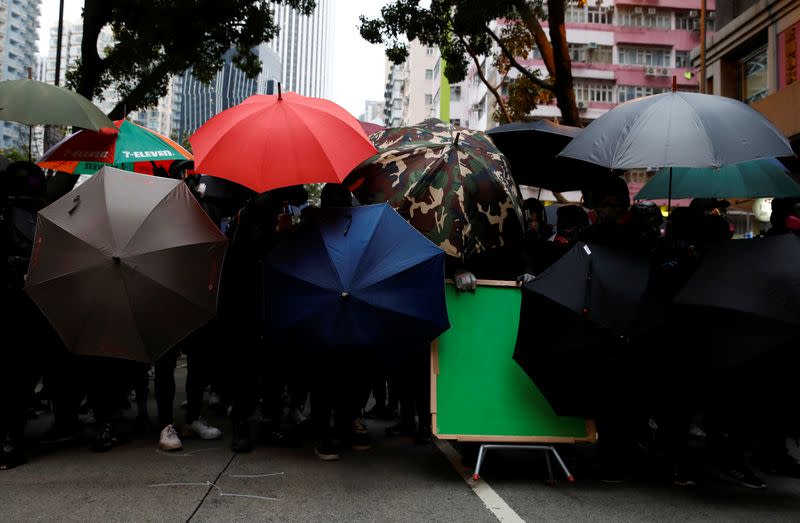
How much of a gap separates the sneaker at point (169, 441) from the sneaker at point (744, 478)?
389cm

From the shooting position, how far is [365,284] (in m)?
4.64

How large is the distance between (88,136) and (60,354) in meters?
2.41

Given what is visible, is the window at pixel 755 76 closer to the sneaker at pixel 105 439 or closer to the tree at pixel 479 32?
the tree at pixel 479 32

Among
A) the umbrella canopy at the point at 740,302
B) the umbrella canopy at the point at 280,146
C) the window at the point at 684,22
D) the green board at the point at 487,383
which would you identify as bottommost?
the green board at the point at 487,383

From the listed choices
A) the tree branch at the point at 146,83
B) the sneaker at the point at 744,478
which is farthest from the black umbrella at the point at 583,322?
the tree branch at the point at 146,83

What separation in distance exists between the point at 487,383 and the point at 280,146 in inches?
82.8

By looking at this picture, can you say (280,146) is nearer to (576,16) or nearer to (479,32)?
(479,32)

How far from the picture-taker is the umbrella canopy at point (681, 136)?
4379 mm

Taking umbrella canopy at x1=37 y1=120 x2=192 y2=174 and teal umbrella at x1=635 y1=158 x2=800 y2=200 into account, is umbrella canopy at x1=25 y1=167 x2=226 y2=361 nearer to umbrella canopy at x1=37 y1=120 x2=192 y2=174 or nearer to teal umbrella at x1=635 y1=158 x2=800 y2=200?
umbrella canopy at x1=37 y1=120 x2=192 y2=174

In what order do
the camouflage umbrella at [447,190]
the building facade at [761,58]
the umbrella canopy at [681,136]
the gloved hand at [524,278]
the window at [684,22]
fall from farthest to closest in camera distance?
the window at [684,22], the building facade at [761,58], the gloved hand at [524,278], the camouflage umbrella at [447,190], the umbrella canopy at [681,136]

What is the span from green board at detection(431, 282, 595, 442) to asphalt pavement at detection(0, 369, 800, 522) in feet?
1.07

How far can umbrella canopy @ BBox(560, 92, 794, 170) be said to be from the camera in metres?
4.38

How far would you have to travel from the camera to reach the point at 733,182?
6.60 m

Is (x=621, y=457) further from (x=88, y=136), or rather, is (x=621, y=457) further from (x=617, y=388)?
(x=88, y=136)
